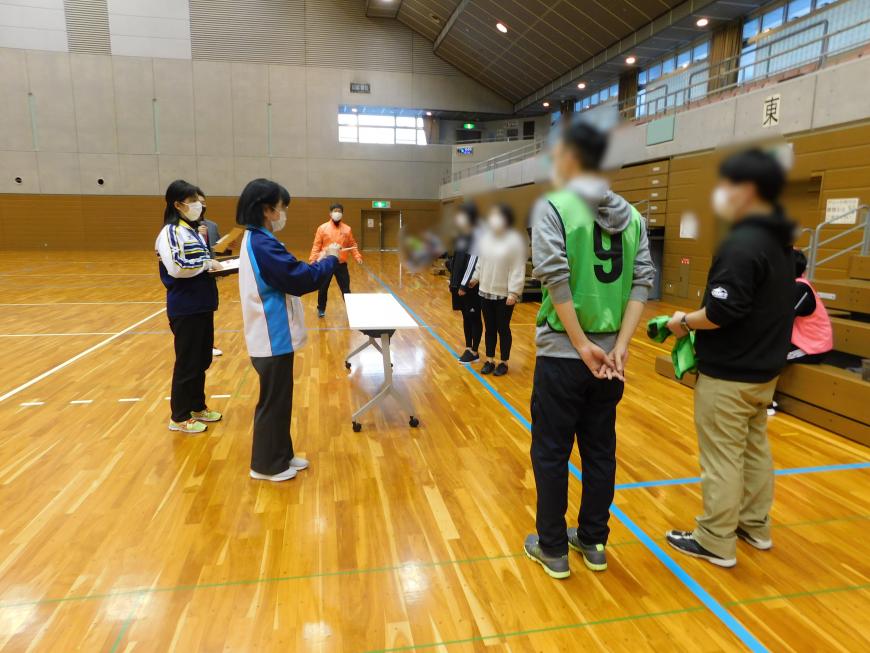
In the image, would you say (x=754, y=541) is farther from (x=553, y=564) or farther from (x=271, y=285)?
(x=271, y=285)

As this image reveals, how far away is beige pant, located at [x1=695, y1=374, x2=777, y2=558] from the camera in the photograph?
216cm

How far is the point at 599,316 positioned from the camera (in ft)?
6.28

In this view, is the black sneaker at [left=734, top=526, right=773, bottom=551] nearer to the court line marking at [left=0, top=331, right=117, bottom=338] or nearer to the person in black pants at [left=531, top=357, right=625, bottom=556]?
the person in black pants at [left=531, top=357, right=625, bottom=556]

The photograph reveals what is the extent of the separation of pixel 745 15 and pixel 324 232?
12556 millimetres

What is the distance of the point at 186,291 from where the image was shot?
3.60m

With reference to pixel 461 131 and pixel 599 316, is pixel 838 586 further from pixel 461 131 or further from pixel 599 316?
pixel 461 131

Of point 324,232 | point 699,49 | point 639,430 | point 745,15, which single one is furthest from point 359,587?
point 699,49

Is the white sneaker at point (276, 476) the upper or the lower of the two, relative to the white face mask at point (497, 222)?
lower

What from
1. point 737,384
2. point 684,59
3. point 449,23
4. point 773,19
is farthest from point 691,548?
point 449,23

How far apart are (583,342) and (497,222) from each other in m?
0.72

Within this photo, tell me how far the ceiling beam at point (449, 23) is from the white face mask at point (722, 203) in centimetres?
1956

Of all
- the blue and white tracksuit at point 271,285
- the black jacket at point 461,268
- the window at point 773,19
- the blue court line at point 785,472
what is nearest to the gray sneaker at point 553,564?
the blue court line at point 785,472

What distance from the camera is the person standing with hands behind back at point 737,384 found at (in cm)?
188

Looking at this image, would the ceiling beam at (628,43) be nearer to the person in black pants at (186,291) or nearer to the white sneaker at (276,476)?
the person in black pants at (186,291)
